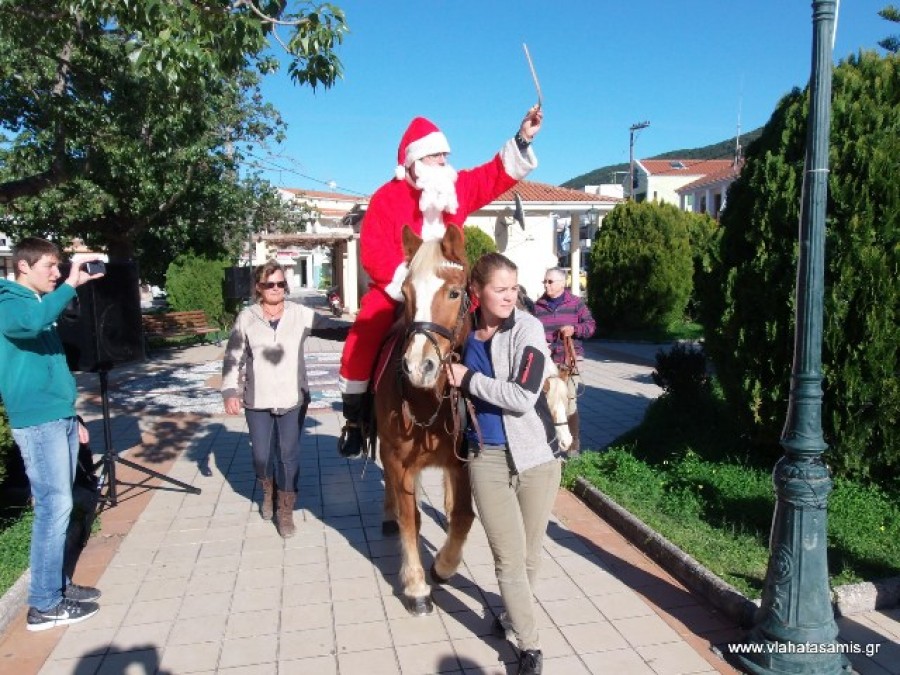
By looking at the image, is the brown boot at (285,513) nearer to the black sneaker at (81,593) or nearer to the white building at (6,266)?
the black sneaker at (81,593)

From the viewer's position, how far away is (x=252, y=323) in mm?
5324

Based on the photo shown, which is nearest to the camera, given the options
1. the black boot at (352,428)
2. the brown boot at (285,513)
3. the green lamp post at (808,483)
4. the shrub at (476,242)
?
the green lamp post at (808,483)

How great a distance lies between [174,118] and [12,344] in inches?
206

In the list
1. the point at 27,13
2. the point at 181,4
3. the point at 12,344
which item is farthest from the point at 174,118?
the point at 12,344

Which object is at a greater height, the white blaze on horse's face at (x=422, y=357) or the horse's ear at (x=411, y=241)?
the horse's ear at (x=411, y=241)

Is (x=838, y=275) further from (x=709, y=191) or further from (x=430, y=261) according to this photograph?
(x=709, y=191)

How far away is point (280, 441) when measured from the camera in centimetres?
528

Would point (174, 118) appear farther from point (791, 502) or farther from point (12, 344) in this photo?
point (791, 502)

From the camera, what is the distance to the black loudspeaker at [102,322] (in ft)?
17.4

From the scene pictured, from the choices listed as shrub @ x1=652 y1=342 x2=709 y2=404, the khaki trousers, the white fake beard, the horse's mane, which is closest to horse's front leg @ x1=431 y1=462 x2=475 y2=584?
the khaki trousers

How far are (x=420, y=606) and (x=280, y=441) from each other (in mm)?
1994

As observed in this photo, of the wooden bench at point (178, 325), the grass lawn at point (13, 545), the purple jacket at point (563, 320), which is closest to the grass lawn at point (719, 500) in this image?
the purple jacket at point (563, 320)

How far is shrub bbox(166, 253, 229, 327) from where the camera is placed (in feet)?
70.5

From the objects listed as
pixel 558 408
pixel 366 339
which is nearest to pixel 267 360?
pixel 366 339
